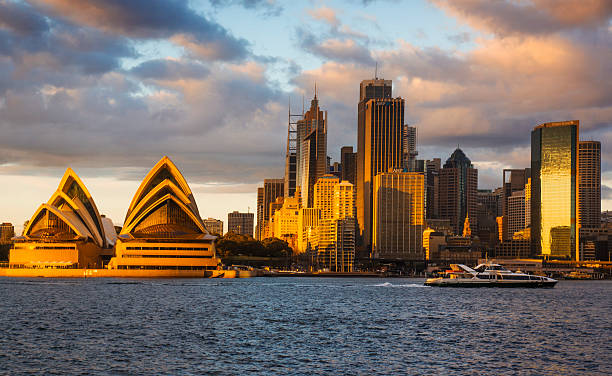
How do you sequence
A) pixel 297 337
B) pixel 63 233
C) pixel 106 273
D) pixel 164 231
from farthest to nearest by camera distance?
pixel 63 233, pixel 164 231, pixel 106 273, pixel 297 337

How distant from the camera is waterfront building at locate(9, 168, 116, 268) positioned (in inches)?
7411

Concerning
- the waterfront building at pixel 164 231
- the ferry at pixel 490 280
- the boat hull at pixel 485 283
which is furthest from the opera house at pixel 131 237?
the ferry at pixel 490 280

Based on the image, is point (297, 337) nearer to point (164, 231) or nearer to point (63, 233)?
point (164, 231)

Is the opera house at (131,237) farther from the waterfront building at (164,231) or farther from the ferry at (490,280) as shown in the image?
the ferry at (490,280)

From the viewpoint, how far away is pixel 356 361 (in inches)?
1850

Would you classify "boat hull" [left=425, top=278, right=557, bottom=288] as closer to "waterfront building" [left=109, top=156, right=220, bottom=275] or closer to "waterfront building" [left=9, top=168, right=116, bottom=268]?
"waterfront building" [left=109, top=156, right=220, bottom=275]

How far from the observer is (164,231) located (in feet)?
604

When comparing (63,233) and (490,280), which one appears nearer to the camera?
(490,280)

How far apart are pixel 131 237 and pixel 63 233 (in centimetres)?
1842

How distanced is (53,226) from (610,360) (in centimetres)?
16290

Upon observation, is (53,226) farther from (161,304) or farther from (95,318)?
(95,318)

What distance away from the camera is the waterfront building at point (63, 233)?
618 ft

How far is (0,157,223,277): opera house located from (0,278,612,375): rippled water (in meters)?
86.1

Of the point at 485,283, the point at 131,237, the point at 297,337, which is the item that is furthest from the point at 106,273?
the point at 297,337
